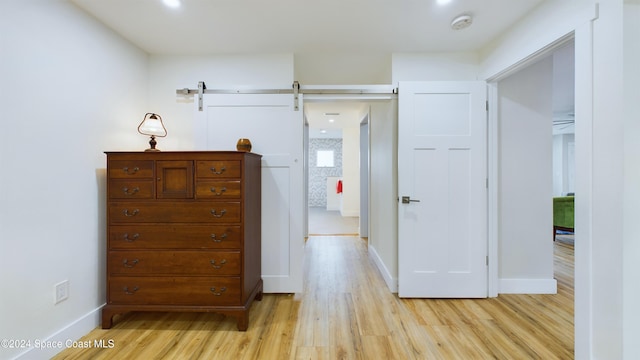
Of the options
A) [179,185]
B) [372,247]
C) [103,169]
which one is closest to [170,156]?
[179,185]

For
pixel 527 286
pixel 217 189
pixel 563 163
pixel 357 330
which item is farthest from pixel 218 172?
pixel 563 163

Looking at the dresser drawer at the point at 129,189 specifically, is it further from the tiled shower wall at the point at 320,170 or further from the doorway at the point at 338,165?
the tiled shower wall at the point at 320,170

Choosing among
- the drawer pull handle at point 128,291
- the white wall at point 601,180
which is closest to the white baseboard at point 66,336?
the drawer pull handle at point 128,291

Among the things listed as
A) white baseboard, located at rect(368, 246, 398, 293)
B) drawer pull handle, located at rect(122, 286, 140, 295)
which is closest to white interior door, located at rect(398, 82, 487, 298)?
white baseboard, located at rect(368, 246, 398, 293)

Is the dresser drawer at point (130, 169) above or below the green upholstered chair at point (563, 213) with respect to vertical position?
above

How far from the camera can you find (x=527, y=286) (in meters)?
2.59

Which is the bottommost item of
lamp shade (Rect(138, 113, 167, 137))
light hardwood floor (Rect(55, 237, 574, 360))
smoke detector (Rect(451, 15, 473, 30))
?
light hardwood floor (Rect(55, 237, 574, 360))

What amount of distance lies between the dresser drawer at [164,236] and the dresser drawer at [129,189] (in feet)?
0.73

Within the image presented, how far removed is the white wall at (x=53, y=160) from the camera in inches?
58.6

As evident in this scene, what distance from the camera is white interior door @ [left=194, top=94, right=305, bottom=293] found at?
8.41ft

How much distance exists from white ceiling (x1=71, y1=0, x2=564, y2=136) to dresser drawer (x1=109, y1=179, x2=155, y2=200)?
4.08 ft

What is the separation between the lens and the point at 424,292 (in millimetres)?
2502

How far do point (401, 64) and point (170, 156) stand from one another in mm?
2215

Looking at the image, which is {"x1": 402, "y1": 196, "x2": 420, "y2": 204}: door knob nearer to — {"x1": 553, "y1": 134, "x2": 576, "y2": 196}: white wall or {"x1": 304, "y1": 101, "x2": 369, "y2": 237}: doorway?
{"x1": 304, "y1": 101, "x2": 369, "y2": 237}: doorway
